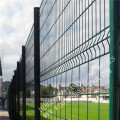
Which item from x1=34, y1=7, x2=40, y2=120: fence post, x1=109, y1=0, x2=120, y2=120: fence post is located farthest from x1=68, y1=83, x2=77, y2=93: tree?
x1=34, y1=7, x2=40, y2=120: fence post

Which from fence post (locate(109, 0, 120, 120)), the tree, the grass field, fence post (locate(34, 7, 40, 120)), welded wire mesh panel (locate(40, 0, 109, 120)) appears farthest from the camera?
fence post (locate(34, 7, 40, 120))

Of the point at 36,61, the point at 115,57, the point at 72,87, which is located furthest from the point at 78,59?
the point at 36,61

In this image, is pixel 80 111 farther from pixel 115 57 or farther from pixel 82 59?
pixel 115 57

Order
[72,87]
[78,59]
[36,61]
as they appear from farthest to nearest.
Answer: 1. [36,61]
2. [72,87]
3. [78,59]

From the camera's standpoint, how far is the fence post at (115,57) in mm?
2260

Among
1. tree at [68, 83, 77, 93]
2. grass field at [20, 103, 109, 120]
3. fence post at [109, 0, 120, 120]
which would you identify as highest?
fence post at [109, 0, 120, 120]

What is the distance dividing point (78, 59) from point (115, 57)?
1090 millimetres

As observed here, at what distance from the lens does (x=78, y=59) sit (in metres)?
3.34

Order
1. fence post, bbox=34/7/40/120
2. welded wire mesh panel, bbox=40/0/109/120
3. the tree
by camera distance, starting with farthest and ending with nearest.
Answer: fence post, bbox=34/7/40/120
the tree
welded wire mesh panel, bbox=40/0/109/120

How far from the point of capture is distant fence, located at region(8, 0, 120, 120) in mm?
2309

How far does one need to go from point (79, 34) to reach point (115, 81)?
109 centimetres

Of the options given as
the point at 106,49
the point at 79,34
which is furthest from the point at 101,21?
the point at 79,34

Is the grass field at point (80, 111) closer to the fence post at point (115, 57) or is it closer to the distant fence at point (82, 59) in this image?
the distant fence at point (82, 59)

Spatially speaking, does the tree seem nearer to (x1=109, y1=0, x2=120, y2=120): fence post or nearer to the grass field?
the grass field
